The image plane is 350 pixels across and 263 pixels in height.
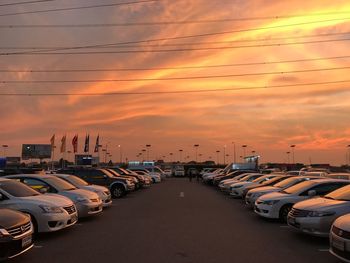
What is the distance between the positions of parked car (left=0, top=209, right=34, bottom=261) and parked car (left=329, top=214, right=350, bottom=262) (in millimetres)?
5528

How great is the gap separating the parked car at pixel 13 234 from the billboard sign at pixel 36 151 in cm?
9820

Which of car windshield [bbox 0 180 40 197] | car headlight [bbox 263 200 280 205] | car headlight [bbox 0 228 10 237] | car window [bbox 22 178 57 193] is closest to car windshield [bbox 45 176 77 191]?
car window [bbox 22 178 57 193]

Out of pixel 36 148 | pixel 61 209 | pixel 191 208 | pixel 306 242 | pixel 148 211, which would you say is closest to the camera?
pixel 306 242

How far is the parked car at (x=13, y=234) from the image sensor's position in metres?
7.36

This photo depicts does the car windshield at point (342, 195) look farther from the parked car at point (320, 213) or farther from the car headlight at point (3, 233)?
the car headlight at point (3, 233)

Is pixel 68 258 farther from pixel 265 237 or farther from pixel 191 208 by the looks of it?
pixel 191 208

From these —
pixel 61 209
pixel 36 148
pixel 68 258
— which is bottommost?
pixel 68 258

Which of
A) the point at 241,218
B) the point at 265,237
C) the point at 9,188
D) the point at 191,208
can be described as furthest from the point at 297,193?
the point at 9,188

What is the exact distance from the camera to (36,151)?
10300cm

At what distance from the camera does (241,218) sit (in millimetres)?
15141

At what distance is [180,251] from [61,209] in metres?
3.78

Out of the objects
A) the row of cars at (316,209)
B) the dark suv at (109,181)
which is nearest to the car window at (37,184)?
the row of cars at (316,209)

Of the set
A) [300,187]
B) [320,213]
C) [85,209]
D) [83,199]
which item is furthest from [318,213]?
[83,199]

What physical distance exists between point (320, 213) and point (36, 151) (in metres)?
99.5
